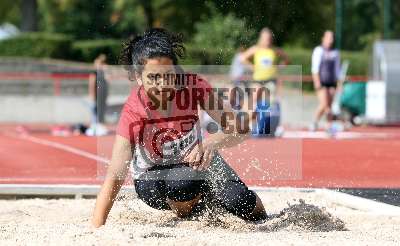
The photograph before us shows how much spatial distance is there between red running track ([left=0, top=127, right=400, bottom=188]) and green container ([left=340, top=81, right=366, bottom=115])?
19.9 ft

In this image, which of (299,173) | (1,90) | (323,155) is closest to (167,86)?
(299,173)

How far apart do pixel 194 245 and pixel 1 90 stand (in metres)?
20.8

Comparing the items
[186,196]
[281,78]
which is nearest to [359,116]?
[281,78]

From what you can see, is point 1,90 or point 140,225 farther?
point 1,90

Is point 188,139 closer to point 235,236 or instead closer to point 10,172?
point 235,236

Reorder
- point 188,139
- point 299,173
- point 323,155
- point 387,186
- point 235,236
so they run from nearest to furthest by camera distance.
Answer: point 235,236 → point 188,139 → point 387,186 → point 299,173 → point 323,155

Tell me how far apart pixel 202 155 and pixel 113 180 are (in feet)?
2.12

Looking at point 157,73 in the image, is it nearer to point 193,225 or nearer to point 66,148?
point 193,225

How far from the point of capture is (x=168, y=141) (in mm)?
6359

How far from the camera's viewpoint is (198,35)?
38000mm

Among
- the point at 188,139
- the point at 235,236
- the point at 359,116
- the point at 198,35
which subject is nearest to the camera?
the point at 235,236

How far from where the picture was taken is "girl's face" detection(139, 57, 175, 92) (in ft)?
19.5

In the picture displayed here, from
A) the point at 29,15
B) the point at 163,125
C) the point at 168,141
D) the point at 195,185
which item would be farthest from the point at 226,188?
the point at 29,15

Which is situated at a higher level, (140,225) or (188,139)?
(188,139)
